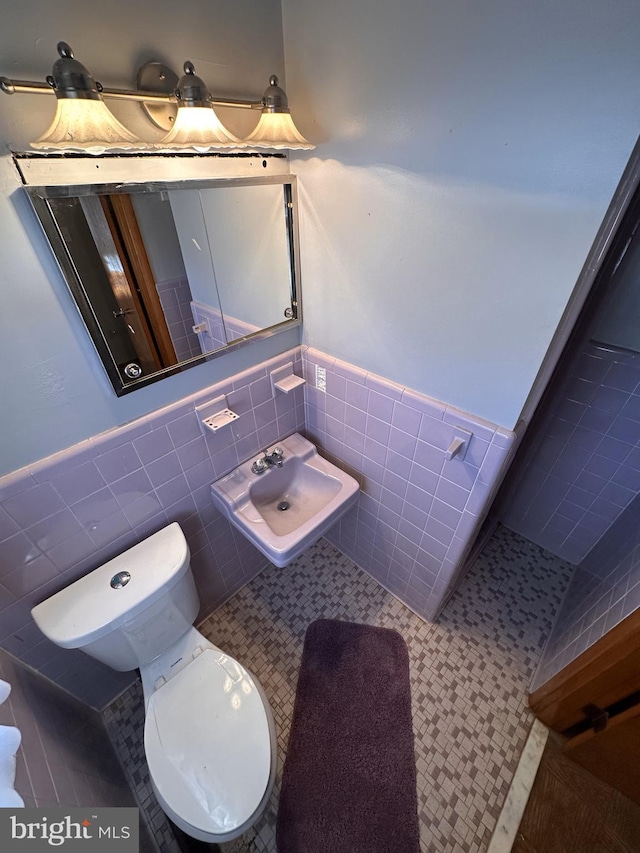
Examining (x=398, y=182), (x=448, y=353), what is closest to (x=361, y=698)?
(x=448, y=353)

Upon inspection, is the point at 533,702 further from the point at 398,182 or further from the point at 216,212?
the point at 216,212

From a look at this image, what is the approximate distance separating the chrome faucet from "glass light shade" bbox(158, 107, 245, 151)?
3.32ft

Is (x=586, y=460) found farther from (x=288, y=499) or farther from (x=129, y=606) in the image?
(x=129, y=606)

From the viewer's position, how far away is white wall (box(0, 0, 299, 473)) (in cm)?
65

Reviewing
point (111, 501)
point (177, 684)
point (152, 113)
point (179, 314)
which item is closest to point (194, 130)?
point (152, 113)

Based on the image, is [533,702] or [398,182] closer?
[398,182]

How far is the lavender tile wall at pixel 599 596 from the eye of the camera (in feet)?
3.61

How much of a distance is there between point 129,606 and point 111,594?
0.26ft

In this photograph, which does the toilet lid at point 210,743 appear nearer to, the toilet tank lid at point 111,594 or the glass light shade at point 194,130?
the toilet tank lid at point 111,594

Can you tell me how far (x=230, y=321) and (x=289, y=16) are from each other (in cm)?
82

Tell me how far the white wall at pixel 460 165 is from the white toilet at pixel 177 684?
110 cm

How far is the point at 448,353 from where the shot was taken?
1030 millimetres

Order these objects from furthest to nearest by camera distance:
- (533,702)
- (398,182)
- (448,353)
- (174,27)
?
(533,702)
(448,353)
(398,182)
(174,27)

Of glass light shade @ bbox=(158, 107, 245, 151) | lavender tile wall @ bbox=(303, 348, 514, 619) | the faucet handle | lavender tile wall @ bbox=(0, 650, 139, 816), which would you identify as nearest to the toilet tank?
lavender tile wall @ bbox=(0, 650, 139, 816)
